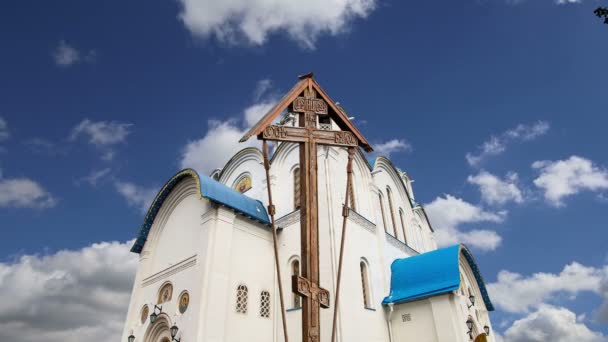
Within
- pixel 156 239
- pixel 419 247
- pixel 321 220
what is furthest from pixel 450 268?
pixel 156 239

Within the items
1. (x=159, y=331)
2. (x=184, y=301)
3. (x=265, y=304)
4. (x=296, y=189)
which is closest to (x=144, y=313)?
(x=159, y=331)

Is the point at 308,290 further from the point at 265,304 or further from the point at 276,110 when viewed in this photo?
the point at 265,304

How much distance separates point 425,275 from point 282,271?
423cm

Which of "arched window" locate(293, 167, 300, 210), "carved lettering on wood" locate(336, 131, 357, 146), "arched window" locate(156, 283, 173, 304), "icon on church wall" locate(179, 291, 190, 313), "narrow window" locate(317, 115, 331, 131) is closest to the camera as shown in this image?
"carved lettering on wood" locate(336, 131, 357, 146)

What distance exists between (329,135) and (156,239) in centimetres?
1042

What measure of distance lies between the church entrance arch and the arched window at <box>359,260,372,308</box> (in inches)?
219

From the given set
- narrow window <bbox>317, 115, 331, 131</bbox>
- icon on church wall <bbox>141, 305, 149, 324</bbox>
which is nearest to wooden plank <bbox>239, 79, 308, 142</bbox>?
narrow window <bbox>317, 115, 331, 131</bbox>

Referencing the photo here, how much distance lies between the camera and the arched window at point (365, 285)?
446 inches

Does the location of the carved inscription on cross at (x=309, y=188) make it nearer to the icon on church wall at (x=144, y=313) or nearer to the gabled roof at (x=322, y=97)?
the gabled roof at (x=322, y=97)

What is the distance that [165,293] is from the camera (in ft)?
37.9

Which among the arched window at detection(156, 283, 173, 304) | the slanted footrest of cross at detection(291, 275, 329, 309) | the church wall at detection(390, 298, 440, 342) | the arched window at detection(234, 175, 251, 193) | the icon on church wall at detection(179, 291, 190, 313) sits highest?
the arched window at detection(234, 175, 251, 193)

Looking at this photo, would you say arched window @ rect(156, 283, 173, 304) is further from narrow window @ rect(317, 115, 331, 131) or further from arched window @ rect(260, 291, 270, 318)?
narrow window @ rect(317, 115, 331, 131)

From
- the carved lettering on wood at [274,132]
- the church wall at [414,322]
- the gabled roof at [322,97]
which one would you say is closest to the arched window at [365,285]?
the church wall at [414,322]

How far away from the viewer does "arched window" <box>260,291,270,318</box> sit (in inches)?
427
